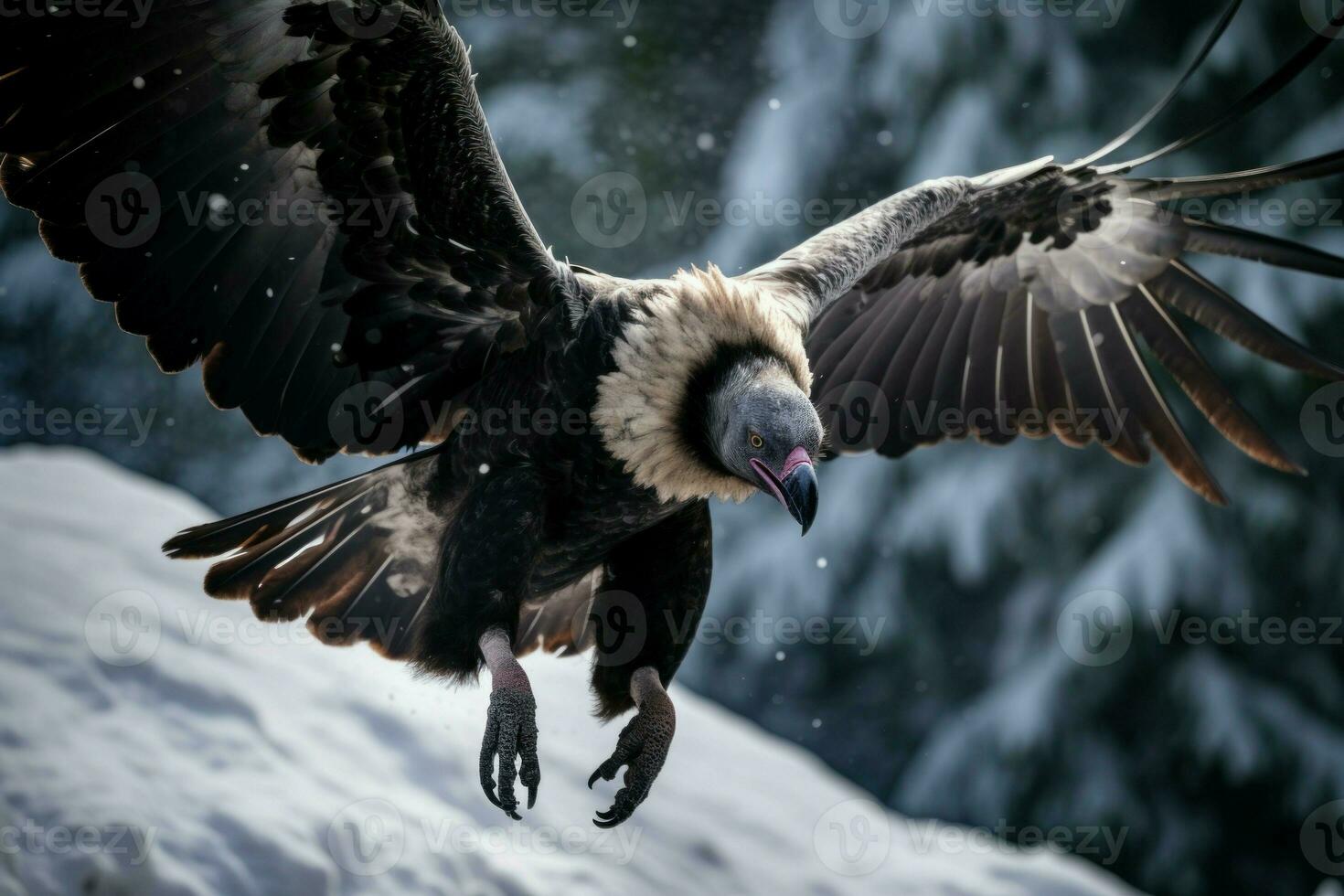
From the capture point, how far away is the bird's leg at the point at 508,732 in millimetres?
2943

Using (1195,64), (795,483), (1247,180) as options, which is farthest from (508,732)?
(1247,180)

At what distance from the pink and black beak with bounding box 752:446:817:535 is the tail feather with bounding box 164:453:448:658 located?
3.84ft

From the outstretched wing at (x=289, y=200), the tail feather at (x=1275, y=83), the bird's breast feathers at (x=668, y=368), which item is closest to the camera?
the tail feather at (x=1275, y=83)

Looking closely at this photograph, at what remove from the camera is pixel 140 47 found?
118 inches

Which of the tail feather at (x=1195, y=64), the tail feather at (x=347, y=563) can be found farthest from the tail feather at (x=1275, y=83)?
the tail feather at (x=347, y=563)

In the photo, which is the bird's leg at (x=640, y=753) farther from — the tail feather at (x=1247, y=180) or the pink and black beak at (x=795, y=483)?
the tail feather at (x=1247, y=180)

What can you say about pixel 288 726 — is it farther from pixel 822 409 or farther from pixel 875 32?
pixel 875 32

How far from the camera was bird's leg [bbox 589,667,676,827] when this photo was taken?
10.5 ft

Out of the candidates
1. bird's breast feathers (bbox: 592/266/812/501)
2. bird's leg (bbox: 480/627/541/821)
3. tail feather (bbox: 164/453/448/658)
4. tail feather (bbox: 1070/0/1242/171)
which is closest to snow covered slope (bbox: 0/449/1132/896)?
bird's leg (bbox: 480/627/541/821)

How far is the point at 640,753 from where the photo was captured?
10.7 feet

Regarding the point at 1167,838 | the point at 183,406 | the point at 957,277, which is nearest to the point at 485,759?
the point at 957,277

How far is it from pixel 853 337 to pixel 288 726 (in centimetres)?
262

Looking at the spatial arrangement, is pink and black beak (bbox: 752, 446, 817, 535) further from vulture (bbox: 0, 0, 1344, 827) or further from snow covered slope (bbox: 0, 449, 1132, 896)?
snow covered slope (bbox: 0, 449, 1132, 896)

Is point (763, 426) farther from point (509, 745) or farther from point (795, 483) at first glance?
point (509, 745)
